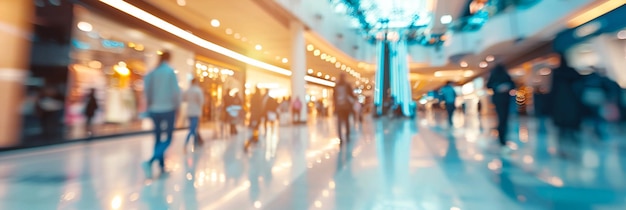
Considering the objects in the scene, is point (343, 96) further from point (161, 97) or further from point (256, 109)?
point (161, 97)

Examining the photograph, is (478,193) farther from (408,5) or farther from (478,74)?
(478,74)

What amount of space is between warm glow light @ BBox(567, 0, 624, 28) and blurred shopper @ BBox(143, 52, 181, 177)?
459 inches

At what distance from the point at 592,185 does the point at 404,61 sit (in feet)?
60.1

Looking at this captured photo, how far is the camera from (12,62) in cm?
583

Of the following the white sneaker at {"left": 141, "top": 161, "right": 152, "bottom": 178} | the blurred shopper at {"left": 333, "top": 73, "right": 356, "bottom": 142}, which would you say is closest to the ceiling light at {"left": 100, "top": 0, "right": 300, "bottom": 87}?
the blurred shopper at {"left": 333, "top": 73, "right": 356, "bottom": 142}

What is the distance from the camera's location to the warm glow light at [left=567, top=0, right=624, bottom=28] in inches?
332

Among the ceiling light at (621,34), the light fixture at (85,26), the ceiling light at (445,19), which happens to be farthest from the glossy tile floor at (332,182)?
the ceiling light at (445,19)

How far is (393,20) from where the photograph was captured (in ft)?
74.2

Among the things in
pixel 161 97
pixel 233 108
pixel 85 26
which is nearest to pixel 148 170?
pixel 161 97

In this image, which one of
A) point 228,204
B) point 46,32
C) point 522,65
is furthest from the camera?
point 522,65

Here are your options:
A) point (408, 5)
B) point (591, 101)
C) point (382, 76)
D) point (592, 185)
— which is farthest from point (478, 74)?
point (592, 185)

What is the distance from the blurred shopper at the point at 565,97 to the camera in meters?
4.64

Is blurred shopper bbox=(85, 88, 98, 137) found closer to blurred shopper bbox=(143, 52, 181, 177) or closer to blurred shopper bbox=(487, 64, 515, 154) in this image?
blurred shopper bbox=(143, 52, 181, 177)

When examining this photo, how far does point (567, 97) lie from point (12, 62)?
1030cm
